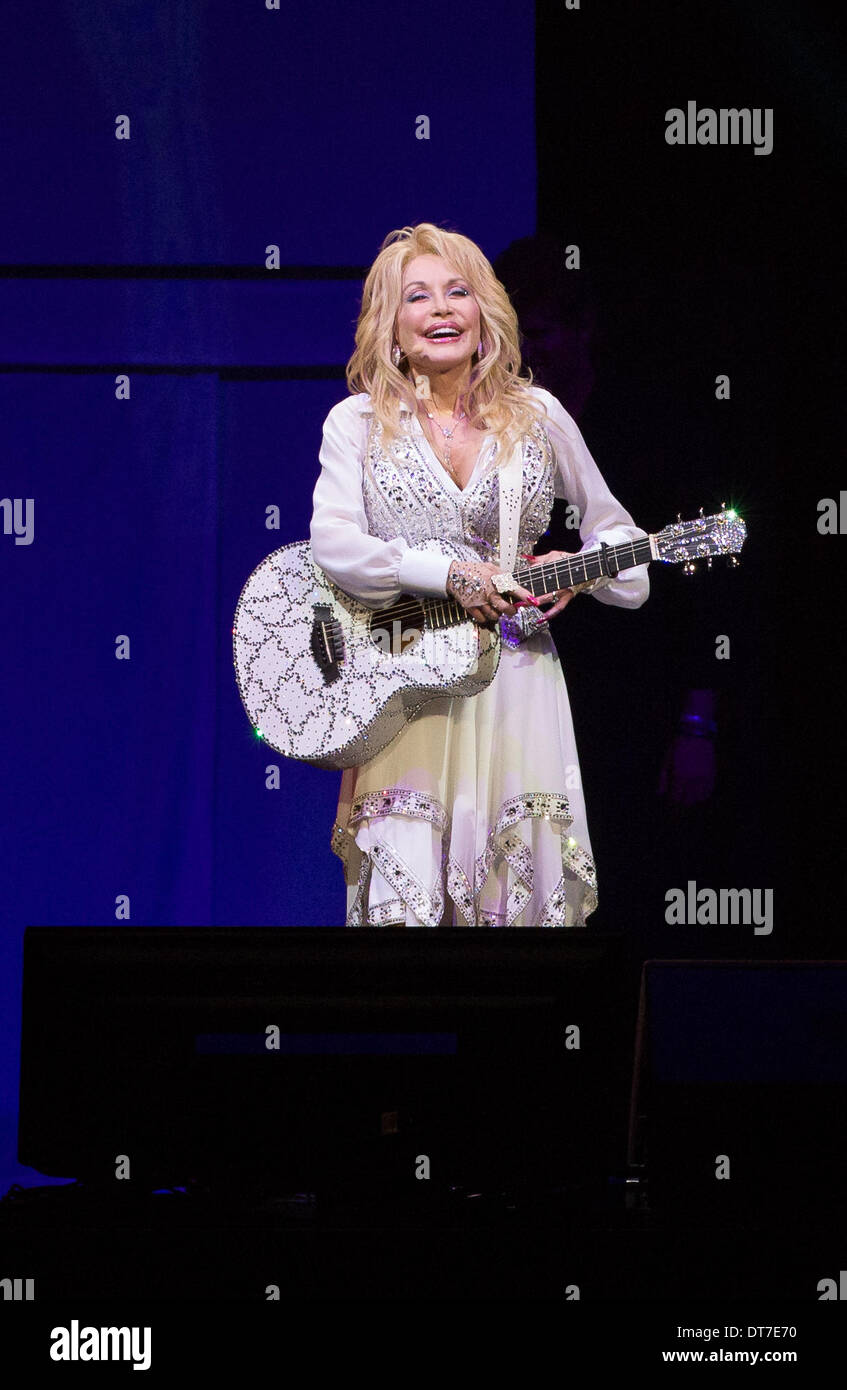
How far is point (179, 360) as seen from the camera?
4184mm

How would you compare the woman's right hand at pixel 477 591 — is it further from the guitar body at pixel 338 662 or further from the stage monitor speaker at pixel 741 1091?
the stage monitor speaker at pixel 741 1091

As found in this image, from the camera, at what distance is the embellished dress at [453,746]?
10.4ft

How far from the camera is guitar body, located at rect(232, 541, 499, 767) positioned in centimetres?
316

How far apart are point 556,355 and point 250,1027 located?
2231 mm

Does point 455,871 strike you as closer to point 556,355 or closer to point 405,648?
point 405,648

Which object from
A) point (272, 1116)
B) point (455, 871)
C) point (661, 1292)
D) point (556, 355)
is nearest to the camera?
point (661, 1292)

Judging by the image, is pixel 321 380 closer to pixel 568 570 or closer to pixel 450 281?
pixel 450 281

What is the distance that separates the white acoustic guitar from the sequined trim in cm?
14

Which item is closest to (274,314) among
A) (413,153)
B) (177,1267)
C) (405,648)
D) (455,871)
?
(413,153)

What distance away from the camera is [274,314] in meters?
4.19

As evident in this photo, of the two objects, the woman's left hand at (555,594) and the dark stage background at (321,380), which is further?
the dark stage background at (321,380)

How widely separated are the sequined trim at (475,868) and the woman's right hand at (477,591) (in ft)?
1.18

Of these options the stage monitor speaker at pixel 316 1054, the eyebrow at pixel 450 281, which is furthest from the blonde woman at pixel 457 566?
the stage monitor speaker at pixel 316 1054

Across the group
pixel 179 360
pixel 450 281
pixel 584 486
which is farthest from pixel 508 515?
pixel 179 360
